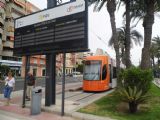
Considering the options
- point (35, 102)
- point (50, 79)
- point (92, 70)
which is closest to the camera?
point (35, 102)

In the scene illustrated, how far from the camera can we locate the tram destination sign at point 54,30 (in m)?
12.3

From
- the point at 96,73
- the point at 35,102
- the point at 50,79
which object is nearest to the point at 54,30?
the point at 50,79

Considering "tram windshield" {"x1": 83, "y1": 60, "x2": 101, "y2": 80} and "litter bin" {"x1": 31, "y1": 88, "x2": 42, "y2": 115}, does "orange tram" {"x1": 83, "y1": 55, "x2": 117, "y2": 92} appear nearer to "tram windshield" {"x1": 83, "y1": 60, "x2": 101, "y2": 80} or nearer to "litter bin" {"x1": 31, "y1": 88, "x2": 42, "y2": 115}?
"tram windshield" {"x1": 83, "y1": 60, "x2": 101, "y2": 80}

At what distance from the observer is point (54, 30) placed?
1345cm

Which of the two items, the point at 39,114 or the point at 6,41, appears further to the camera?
the point at 6,41

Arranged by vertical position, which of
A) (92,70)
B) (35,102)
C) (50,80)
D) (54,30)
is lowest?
(35,102)

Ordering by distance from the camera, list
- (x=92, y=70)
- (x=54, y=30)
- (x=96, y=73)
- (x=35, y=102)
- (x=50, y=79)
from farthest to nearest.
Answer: (x=92, y=70), (x=96, y=73), (x=50, y=79), (x=54, y=30), (x=35, y=102)

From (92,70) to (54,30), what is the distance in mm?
9884

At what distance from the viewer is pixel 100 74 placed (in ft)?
74.2

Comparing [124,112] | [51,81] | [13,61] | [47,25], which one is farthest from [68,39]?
[13,61]

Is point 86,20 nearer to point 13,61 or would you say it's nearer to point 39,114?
point 39,114

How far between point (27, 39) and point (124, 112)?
19.8 feet

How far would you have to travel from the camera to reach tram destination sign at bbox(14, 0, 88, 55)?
1234cm

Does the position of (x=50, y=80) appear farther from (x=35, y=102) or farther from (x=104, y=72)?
(x=104, y=72)
